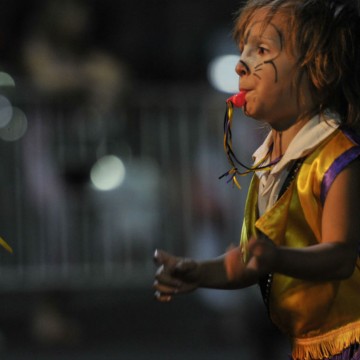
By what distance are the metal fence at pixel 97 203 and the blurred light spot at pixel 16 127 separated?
0.04 m

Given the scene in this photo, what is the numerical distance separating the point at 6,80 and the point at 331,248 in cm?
499

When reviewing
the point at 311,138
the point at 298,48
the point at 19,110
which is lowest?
the point at 19,110

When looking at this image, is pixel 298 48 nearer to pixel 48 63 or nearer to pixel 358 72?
pixel 358 72

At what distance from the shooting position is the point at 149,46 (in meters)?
7.65

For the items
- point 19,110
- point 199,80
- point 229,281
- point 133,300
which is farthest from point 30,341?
point 229,281

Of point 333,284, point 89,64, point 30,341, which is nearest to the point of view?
point 333,284

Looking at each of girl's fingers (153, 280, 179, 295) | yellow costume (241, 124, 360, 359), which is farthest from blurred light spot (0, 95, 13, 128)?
girl's fingers (153, 280, 179, 295)

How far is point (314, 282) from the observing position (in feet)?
8.32

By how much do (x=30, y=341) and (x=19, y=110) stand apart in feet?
4.80


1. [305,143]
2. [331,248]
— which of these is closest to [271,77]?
[305,143]

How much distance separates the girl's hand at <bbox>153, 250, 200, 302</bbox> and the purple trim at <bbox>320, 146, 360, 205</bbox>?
394mm

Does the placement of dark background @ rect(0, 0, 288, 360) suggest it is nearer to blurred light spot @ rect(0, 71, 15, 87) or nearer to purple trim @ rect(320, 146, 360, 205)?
blurred light spot @ rect(0, 71, 15, 87)

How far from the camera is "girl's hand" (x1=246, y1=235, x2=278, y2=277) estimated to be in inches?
84.4

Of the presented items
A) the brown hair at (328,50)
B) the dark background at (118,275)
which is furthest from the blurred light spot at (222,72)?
the brown hair at (328,50)
